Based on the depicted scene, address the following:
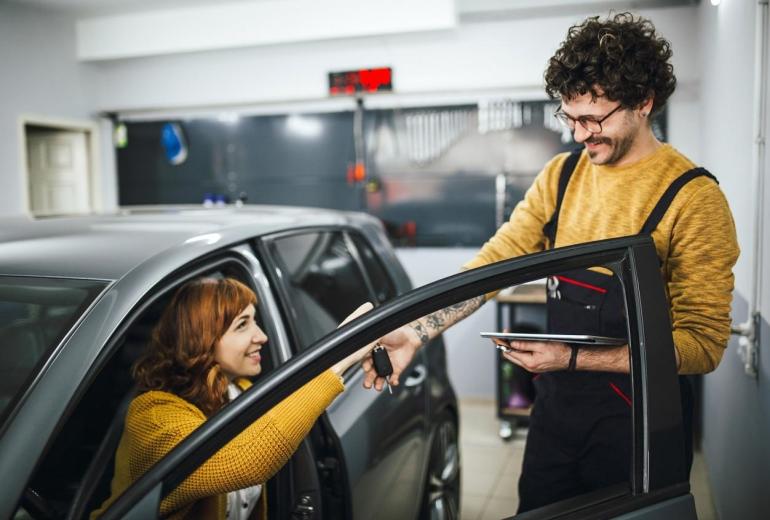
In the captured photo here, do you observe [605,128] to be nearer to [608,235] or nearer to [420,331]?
[608,235]

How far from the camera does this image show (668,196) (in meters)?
1.49

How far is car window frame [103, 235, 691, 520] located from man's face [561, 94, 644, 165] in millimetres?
419

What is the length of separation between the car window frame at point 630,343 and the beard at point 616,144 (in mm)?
418

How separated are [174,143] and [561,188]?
4775 millimetres

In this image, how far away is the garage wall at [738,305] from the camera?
211 cm

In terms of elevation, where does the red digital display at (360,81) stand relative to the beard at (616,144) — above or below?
above

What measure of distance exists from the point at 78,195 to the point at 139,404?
526 cm

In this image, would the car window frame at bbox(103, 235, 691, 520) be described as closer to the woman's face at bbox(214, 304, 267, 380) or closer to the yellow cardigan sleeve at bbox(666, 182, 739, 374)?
the yellow cardigan sleeve at bbox(666, 182, 739, 374)

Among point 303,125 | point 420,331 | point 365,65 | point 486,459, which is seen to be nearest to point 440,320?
point 420,331

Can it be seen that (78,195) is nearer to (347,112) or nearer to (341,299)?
(347,112)

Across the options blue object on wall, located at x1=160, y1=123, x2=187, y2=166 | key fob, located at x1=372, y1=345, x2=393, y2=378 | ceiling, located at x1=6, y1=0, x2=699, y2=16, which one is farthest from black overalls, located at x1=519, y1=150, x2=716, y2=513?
blue object on wall, located at x1=160, y1=123, x2=187, y2=166

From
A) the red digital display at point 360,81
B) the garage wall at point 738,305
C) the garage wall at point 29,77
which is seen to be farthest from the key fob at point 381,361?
the garage wall at point 29,77

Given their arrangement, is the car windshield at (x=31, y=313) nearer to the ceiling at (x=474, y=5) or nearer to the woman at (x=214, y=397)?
the woman at (x=214, y=397)

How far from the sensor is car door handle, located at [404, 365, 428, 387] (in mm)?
2351
